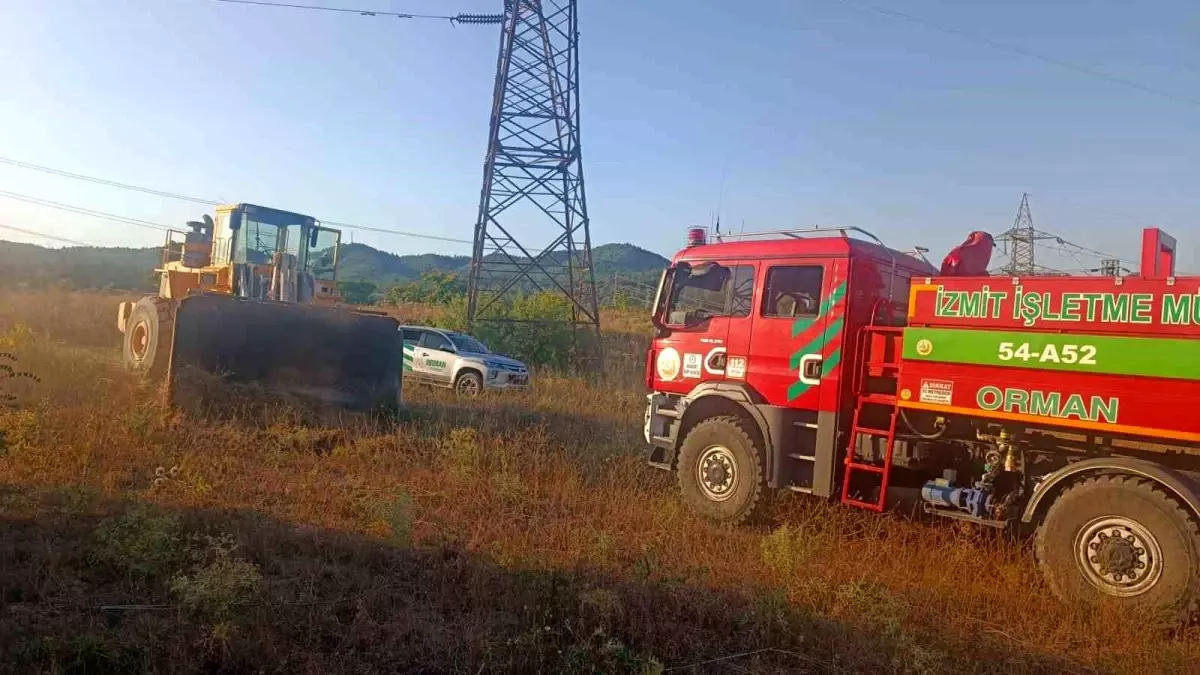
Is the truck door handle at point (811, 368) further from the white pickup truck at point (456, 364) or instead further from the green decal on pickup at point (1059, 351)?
the white pickup truck at point (456, 364)

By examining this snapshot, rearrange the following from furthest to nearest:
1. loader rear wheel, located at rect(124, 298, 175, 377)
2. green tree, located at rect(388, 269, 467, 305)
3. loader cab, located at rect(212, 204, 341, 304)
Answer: green tree, located at rect(388, 269, 467, 305) → loader cab, located at rect(212, 204, 341, 304) → loader rear wheel, located at rect(124, 298, 175, 377)

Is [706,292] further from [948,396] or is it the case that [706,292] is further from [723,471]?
[948,396]

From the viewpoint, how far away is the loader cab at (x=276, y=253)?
1278 cm

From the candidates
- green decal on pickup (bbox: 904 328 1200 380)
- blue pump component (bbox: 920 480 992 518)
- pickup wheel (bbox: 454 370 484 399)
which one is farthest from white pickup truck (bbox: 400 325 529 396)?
green decal on pickup (bbox: 904 328 1200 380)

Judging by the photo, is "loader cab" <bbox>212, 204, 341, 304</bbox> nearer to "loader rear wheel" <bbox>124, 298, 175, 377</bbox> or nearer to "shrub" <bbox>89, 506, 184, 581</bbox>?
"loader rear wheel" <bbox>124, 298, 175, 377</bbox>

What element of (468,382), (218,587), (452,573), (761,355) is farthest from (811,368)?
(468,382)

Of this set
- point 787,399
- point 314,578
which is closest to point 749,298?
point 787,399

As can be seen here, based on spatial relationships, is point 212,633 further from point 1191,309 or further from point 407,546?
point 1191,309

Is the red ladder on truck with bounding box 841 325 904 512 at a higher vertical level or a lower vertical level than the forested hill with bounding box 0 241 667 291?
lower

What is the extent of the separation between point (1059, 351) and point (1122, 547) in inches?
54.5

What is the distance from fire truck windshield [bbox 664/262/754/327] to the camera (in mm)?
8039

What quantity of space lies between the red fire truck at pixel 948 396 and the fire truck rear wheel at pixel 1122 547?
10mm

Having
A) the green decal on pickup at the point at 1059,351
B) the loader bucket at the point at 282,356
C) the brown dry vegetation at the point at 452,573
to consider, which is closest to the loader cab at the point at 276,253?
the loader bucket at the point at 282,356

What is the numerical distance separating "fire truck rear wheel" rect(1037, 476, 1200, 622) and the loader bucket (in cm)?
813
